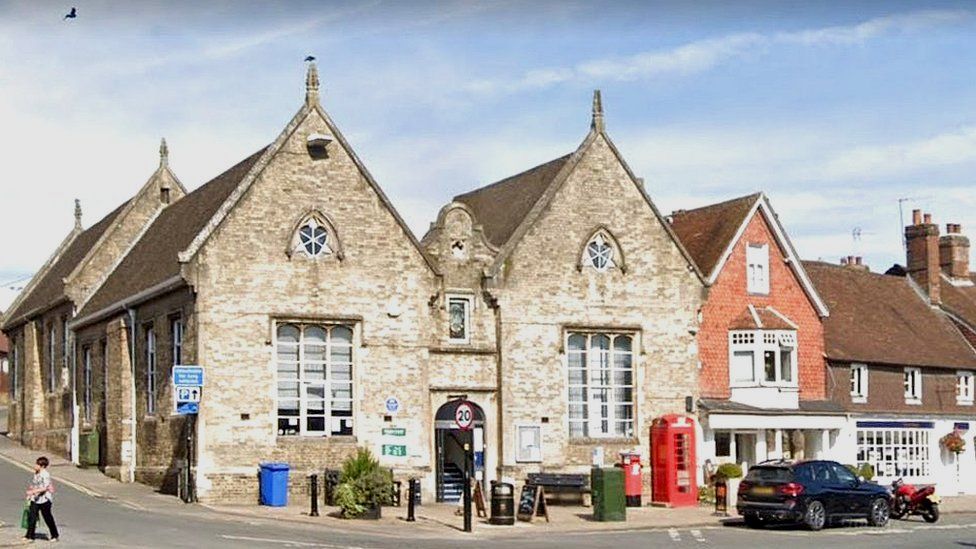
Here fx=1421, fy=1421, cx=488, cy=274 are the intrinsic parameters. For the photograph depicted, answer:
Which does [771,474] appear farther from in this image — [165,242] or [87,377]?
[87,377]

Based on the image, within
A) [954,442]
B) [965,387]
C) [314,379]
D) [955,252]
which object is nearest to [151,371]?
[314,379]

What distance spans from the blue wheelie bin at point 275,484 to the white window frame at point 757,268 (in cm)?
1700

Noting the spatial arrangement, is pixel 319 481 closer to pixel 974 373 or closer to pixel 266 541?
pixel 266 541

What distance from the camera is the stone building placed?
117 ft

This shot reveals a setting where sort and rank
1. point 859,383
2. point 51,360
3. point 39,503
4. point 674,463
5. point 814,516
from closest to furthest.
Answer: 1. point 39,503
2. point 814,516
3. point 674,463
4. point 859,383
5. point 51,360

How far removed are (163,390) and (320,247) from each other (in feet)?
19.1

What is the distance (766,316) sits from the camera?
44094mm

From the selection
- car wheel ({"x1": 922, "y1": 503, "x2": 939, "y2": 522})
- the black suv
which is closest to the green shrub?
car wheel ({"x1": 922, "y1": 503, "x2": 939, "y2": 522})

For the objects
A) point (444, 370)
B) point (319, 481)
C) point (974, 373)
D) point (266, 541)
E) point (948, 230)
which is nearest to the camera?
point (266, 541)

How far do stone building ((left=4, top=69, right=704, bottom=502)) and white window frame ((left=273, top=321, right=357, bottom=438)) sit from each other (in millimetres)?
52

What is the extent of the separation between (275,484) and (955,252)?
1373 inches

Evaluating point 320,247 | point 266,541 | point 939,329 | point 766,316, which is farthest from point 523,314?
point 939,329

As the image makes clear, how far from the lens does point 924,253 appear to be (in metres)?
54.7

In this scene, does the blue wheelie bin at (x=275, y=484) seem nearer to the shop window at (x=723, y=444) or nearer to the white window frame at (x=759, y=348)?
the shop window at (x=723, y=444)
